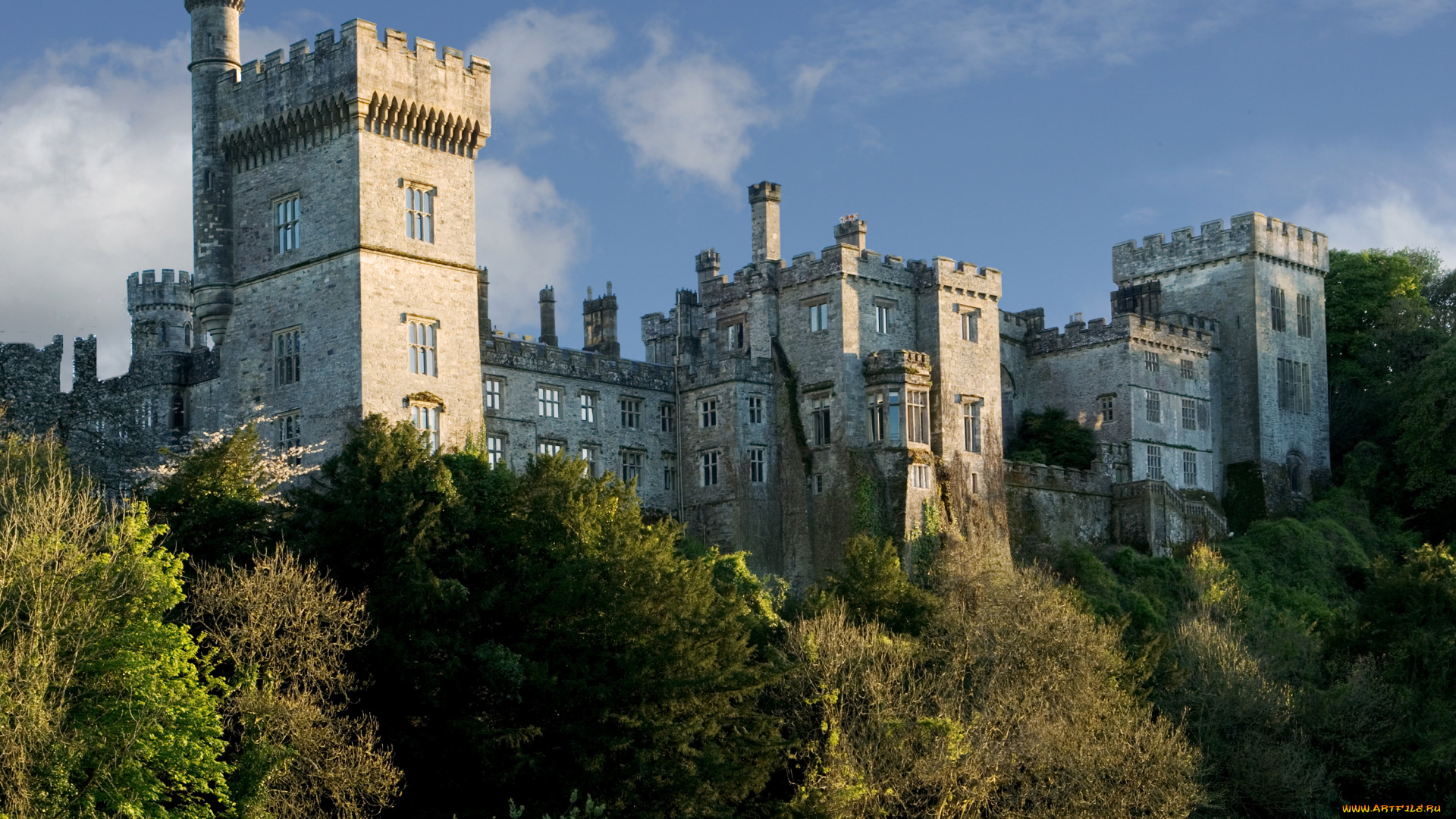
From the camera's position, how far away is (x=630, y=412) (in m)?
60.8

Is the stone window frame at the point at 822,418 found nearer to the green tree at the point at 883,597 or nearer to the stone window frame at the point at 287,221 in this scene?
the green tree at the point at 883,597

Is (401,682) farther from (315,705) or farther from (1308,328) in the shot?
(1308,328)

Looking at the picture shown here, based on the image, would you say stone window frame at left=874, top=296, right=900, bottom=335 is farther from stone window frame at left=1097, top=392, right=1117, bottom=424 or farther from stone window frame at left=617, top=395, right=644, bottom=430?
stone window frame at left=1097, top=392, right=1117, bottom=424

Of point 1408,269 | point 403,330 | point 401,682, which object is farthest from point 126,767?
point 1408,269

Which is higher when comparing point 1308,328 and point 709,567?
point 1308,328

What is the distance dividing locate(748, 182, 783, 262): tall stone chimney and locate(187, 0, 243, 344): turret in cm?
1686

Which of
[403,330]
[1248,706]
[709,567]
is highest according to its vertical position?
[403,330]

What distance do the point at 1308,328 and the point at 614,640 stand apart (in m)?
42.7

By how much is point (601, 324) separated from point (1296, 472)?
83.5 feet

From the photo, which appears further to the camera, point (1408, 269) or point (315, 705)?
point (1408, 269)

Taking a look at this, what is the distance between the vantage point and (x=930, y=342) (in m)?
60.9

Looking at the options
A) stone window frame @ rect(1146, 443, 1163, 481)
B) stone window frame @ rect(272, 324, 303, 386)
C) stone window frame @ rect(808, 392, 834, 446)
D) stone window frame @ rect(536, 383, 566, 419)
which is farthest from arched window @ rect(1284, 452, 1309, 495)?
stone window frame @ rect(272, 324, 303, 386)

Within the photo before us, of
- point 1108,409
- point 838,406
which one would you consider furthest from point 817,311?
point 1108,409

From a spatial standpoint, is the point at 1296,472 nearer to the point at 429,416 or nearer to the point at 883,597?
the point at 883,597
